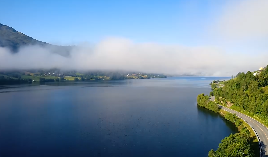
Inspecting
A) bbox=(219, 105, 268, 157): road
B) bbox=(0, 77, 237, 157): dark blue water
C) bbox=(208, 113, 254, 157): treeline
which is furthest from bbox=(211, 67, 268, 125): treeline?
bbox=(208, 113, 254, 157): treeline

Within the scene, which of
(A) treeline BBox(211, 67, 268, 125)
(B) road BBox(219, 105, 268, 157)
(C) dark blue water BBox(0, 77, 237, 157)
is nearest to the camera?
(B) road BBox(219, 105, 268, 157)

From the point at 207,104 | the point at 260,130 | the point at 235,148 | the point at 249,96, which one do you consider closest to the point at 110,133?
the point at 235,148

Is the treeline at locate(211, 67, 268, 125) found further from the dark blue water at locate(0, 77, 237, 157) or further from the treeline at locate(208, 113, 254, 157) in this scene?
the treeline at locate(208, 113, 254, 157)

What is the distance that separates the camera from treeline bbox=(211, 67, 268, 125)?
62381mm

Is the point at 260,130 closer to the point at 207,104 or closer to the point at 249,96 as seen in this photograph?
the point at 249,96

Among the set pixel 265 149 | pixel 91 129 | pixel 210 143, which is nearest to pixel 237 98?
pixel 210 143

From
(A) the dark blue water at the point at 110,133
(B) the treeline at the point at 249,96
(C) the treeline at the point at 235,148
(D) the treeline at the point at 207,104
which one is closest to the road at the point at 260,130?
(B) the treeline at the point at 249,96

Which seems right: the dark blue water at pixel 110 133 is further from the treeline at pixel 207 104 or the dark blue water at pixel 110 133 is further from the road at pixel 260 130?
the road at pixel 260 130

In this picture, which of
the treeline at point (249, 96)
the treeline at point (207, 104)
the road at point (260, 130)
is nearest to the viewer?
the road at point (260, 130)

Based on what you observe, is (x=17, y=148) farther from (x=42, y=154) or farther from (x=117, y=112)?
(x=117, y=112)

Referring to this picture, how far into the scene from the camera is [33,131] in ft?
187

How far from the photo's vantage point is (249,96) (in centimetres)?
7394

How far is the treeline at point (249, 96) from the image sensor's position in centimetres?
6238

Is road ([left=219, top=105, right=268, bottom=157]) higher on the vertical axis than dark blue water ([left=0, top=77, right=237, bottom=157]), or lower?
higher
